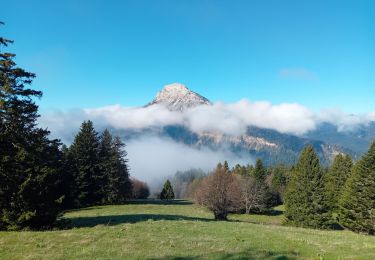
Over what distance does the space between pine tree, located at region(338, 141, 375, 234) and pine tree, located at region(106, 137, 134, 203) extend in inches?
1780

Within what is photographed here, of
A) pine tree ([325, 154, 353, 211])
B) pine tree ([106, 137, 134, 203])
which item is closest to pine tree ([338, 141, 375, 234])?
pine tree ([325, 154, 353, 211])

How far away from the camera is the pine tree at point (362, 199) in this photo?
153 feet

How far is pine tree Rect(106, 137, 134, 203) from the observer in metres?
74.6

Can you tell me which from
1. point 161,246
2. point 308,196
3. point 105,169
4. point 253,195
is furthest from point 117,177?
point 161,246

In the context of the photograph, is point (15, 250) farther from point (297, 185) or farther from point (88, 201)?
point (88, 201)

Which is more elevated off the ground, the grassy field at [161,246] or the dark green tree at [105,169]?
the dark green tree at [105,169]

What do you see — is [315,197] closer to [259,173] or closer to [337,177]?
[337,177]

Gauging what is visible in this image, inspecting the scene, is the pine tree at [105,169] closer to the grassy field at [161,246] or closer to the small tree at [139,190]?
the grassy field at [161,246]

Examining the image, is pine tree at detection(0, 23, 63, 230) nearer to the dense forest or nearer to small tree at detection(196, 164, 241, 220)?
the dense forest

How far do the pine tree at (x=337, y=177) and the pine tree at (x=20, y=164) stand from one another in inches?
2555

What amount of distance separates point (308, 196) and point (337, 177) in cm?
2927

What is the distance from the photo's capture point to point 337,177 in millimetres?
79688

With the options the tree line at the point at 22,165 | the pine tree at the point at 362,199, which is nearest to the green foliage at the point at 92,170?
the tree line at the point at 22,165

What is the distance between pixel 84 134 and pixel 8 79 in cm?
5249
